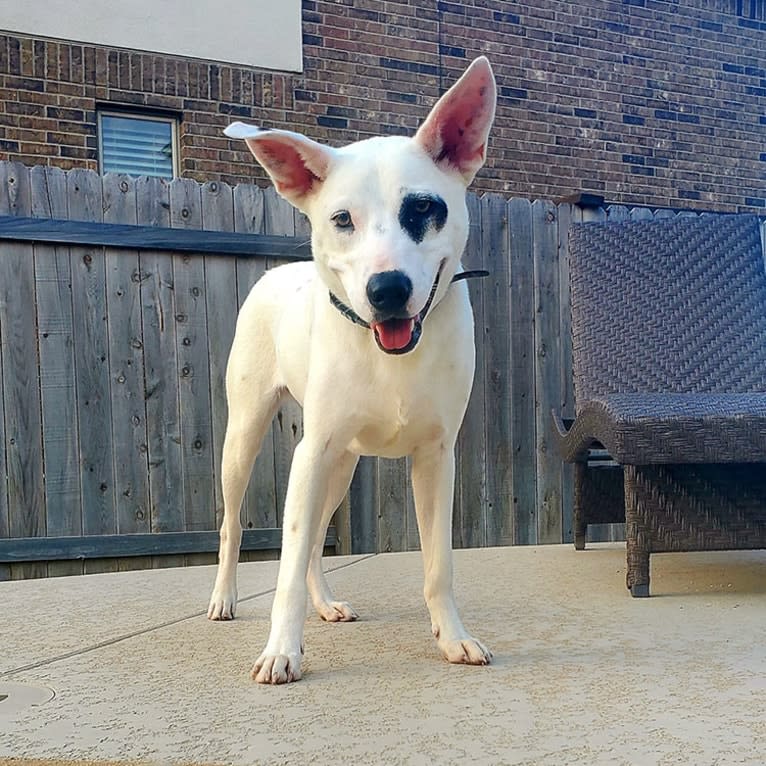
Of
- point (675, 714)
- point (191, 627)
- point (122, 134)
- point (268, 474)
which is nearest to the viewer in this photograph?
point (675, 714)

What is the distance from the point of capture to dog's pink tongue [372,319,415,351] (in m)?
1.88

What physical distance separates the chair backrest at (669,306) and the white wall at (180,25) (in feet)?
10.2

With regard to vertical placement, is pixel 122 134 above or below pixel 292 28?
below

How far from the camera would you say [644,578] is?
291 cm

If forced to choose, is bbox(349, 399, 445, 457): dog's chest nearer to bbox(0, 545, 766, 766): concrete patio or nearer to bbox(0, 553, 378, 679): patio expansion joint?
bbox(0, 545, 766, 766): concrete patio

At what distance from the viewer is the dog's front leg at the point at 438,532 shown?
224 centimetres

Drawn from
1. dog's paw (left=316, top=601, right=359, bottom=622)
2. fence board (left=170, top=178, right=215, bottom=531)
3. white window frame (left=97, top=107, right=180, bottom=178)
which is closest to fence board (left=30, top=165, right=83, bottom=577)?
fence board (left=170, top=178, right=215, bottom=531)

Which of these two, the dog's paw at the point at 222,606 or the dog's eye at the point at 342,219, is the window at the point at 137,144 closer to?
the dog's paw at the point at 222,606

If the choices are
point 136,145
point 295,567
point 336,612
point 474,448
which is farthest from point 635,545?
point 136,145

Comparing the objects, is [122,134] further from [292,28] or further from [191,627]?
[191,627]

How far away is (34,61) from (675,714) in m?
5.46

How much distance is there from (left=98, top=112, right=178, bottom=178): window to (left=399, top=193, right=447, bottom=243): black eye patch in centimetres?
437

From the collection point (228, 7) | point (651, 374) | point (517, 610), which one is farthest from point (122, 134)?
point (517, 610)

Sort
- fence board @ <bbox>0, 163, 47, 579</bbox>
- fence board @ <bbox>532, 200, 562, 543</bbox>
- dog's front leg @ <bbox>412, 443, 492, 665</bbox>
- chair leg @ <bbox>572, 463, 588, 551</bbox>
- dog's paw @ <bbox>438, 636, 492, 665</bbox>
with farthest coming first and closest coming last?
fence board @ <bbox>532, 200, 562, 543</bbox>, fence board @ <bbox>0, 163, 47, 579</bbox>, chair leg @ <bbox>572, 463, 588, 551</bbox>, dog's front leg @ <bbox>412, 443, 492, 665</bbox>, dog's paw @ <bbox>438, 636, 492, 665</bbox>
